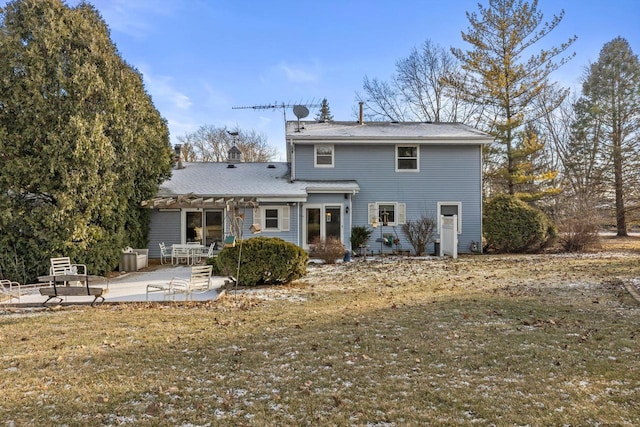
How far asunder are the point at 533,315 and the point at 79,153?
11.8 meters

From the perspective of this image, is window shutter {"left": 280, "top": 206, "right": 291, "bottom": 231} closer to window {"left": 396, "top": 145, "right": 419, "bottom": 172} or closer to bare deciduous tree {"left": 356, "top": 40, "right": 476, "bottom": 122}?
window {"left": 396, "top": 145, "right": 419, "bottom": 172}

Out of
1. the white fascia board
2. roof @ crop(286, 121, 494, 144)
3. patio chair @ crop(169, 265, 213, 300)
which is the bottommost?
patio chair @ crop(169, 265, 213, 300)

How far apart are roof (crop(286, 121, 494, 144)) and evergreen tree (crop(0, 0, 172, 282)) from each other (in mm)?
8176

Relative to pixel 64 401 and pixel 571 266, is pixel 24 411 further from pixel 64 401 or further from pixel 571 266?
pixel 571 266

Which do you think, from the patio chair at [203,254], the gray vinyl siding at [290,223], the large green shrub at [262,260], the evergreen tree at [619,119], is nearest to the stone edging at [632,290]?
the large green shrub at [262,260]

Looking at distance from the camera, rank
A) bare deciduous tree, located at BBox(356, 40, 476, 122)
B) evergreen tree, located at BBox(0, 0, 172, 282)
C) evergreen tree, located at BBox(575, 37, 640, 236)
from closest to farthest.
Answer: evergreen tree, located at BBox(0, 0, 172, 282) < evergreen tree, located at BBox(575, 37, 640, 236) < bare deciduous tree, located at BBox(356, 40, 476, 122)

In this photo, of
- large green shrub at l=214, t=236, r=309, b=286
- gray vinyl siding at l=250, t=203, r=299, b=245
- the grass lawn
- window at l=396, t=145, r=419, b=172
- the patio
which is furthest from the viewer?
window at l=396, t=145, r=419, b=172

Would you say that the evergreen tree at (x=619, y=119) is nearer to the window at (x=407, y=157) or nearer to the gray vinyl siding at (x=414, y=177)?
the gray vinyl siding at (x=414, y=177)

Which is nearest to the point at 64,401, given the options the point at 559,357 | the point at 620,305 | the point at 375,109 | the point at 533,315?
the point at 559,357

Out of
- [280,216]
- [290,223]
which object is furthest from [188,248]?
[290,223]

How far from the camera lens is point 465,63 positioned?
77.7 feet

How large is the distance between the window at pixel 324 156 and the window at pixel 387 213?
2.83 meters

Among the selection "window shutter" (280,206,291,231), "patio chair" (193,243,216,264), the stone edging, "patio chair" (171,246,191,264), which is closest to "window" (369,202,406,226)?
"window shutter" (280,206,291,231)

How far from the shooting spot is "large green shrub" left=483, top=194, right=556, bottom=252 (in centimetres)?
1722
